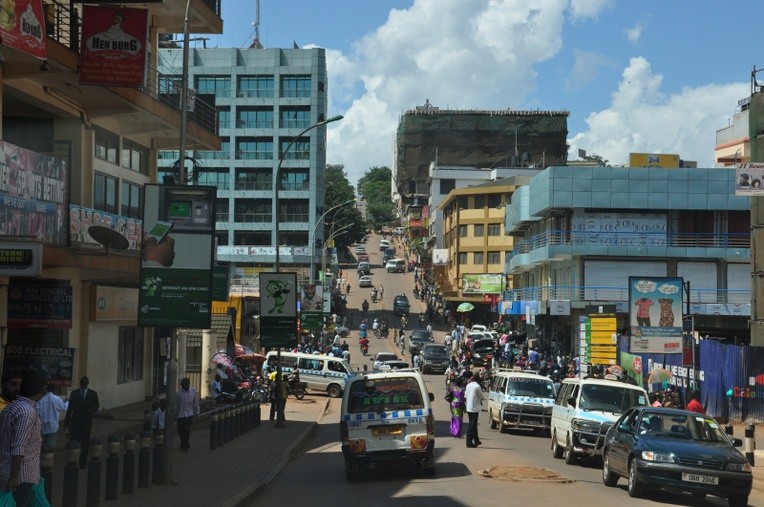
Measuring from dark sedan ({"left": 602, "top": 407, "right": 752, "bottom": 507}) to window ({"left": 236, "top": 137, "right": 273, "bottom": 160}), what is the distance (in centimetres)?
7290

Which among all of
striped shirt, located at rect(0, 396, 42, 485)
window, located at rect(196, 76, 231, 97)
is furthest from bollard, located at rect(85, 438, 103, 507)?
window, located at rect(196, 76, 231, 97)

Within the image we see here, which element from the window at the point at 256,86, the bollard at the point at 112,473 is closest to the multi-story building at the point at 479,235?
the window at the point at 256,86

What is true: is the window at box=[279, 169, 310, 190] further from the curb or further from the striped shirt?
the striped shirt

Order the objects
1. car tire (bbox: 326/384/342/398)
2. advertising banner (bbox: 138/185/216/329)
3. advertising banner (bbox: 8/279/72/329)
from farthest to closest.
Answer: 1. car tire (bbox: 326/384/342/398)
2. advertising banner (bbox: 8/279/72/329)
3. advertising banner (bbox: 138/185/216/329)

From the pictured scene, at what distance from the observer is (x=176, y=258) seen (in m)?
16.9

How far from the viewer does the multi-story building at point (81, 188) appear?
2239cm

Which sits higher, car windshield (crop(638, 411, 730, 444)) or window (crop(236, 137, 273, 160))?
window (crop(236, 137, 273, 160))

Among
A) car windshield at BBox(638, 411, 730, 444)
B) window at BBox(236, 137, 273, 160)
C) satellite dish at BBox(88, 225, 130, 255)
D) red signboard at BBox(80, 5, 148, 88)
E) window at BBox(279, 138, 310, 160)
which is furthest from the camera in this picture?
window at BBox(279, 138, 310, 160)

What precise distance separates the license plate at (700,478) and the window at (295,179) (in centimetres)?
7463

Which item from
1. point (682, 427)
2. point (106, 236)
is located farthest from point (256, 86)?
point (682, 427)

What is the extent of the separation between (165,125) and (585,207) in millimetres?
31535

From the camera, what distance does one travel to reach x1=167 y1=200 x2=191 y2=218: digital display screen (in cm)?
1688

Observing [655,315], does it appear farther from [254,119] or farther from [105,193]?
[254,119]

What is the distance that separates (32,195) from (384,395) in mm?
8544
